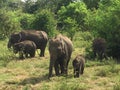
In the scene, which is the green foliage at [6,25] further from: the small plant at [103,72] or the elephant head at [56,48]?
the elephant head at [56,48]

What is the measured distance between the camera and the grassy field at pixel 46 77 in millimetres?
10852

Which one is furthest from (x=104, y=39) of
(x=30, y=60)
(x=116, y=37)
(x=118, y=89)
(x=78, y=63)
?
(x=118, y=89)

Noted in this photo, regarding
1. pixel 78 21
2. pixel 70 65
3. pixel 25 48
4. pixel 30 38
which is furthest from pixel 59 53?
pixel 78 21

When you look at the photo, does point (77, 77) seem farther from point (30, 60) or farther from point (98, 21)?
point (98, 21)

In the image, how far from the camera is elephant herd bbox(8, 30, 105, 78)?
12078 mm

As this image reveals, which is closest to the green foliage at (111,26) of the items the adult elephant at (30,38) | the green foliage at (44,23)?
the adult elephant at (30,38)

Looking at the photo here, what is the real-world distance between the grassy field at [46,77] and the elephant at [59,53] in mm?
424

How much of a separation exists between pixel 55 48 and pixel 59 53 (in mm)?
250

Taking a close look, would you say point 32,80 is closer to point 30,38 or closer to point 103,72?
point 103,72

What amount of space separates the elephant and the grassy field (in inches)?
16.7

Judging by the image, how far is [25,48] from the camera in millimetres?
17000

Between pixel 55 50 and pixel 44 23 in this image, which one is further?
pixel 44 23

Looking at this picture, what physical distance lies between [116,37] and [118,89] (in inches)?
280


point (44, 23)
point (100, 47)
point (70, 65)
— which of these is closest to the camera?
point (70, 65)
